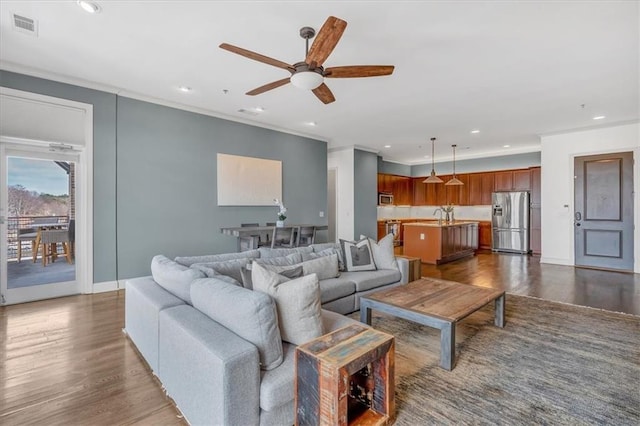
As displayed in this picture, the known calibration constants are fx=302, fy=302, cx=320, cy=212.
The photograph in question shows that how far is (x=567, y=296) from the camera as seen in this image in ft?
13.5

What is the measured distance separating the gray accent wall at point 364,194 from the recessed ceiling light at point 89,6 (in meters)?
6.09

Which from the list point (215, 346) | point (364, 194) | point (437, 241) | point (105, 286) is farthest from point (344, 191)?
point (215, 346)

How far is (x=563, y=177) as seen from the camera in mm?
6348

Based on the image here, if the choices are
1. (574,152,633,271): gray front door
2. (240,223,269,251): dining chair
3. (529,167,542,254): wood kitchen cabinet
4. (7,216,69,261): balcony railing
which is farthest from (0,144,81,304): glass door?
(529,167,542,254): wood kitchen cabinet

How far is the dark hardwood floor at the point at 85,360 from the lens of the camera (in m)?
1.80

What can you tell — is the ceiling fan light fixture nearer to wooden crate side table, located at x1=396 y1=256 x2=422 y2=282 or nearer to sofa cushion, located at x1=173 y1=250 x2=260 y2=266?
sofa cushion, located at x1=173 y1=250 x2=260 y2=266

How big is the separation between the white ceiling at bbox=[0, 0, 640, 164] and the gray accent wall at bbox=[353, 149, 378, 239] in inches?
104

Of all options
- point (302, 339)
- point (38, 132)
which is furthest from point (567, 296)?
point (38, 132)

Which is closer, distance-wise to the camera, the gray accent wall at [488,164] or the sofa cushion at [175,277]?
the sofa cushion at [175,277]

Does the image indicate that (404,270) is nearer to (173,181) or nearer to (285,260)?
Answer: (285,260)

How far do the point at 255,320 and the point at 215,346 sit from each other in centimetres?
21

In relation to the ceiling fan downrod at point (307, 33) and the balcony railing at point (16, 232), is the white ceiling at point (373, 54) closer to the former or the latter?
the ceiling fan downrod at point (307, 33)

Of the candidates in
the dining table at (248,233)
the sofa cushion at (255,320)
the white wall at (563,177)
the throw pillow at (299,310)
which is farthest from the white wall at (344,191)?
the sofa cushion at (255,320)

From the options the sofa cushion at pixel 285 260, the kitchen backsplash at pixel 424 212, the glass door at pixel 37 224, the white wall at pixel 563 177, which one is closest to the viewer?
the sofa cushion at pixel 285 260
